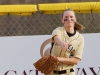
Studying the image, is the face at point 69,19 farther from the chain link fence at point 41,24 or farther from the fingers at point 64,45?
the chain link fence at point 41,24

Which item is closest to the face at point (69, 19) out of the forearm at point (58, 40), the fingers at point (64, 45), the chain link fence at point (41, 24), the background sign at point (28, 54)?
the forearm at point (58, 40)

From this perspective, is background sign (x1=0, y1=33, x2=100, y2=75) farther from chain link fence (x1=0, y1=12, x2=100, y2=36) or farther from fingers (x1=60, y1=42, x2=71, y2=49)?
fingers (x1=60, y1=42, x2=71, y2=49)

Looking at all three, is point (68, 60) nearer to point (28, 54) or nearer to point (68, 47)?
point (68, 47)

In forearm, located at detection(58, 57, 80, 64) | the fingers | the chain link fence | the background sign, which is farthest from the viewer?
the chain link fence

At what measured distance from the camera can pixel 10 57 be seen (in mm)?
5859

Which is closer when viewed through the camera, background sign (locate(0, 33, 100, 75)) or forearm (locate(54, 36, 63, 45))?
forearm (locate(54, 36, 63, 45))

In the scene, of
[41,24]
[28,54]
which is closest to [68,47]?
[28,54]

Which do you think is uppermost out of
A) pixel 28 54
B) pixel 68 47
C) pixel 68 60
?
pixel 68 47

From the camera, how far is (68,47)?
3.56 m

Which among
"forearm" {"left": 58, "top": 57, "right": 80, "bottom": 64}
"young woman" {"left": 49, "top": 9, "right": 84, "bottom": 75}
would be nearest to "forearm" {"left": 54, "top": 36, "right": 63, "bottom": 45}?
"young woman" {"left": 49, "top": 9, "right": 84, "bottom": 75}

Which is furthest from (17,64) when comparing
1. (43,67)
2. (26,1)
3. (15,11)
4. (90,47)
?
(26,1)

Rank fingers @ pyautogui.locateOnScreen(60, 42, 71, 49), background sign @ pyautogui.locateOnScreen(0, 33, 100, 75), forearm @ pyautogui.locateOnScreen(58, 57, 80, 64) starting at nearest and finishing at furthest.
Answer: fingers @ pyautogui.locateOnScreen(60, 42, 71, 49), forearm @ pyautogui.locateOnScreen(58, 57, 80, 64), background sign @ pyautogui.locateOnScreen(0, 33, 100, 75)

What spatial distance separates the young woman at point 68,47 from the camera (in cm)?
360

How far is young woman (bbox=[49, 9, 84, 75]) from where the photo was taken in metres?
3.60
